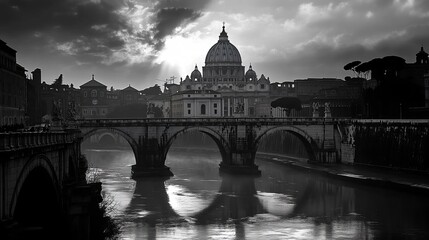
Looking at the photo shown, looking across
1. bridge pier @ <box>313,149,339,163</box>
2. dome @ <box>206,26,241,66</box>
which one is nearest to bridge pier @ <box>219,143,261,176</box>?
bridge pier @ <box>313,149,339,163</box>

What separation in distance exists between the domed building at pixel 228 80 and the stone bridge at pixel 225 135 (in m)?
61.3

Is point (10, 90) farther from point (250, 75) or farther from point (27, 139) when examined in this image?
point (250, 75)

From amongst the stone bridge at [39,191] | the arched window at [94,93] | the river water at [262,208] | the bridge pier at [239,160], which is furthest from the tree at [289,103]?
the stone bridge at [39,191]

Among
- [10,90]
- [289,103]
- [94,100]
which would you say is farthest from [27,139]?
[94,100]

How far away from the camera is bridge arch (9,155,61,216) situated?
1536 cm

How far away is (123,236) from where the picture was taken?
27250mm

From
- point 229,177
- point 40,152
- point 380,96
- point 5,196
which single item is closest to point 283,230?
point 40,152

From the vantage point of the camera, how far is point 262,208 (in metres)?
35.5

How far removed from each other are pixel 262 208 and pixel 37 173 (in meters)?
18.6

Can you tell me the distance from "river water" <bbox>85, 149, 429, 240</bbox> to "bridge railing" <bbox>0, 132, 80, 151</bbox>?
8028 millimetres

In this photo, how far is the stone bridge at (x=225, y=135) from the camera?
50281 mm

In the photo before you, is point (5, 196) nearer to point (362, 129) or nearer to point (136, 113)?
point (362, 129)

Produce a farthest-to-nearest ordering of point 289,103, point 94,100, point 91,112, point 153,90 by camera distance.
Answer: point 153,90 → point 94,100 → point 91,112 → point 289,103

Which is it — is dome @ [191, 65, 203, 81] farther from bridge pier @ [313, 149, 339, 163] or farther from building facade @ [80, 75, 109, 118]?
bridge pier @ [313, 149, 339, 163]
